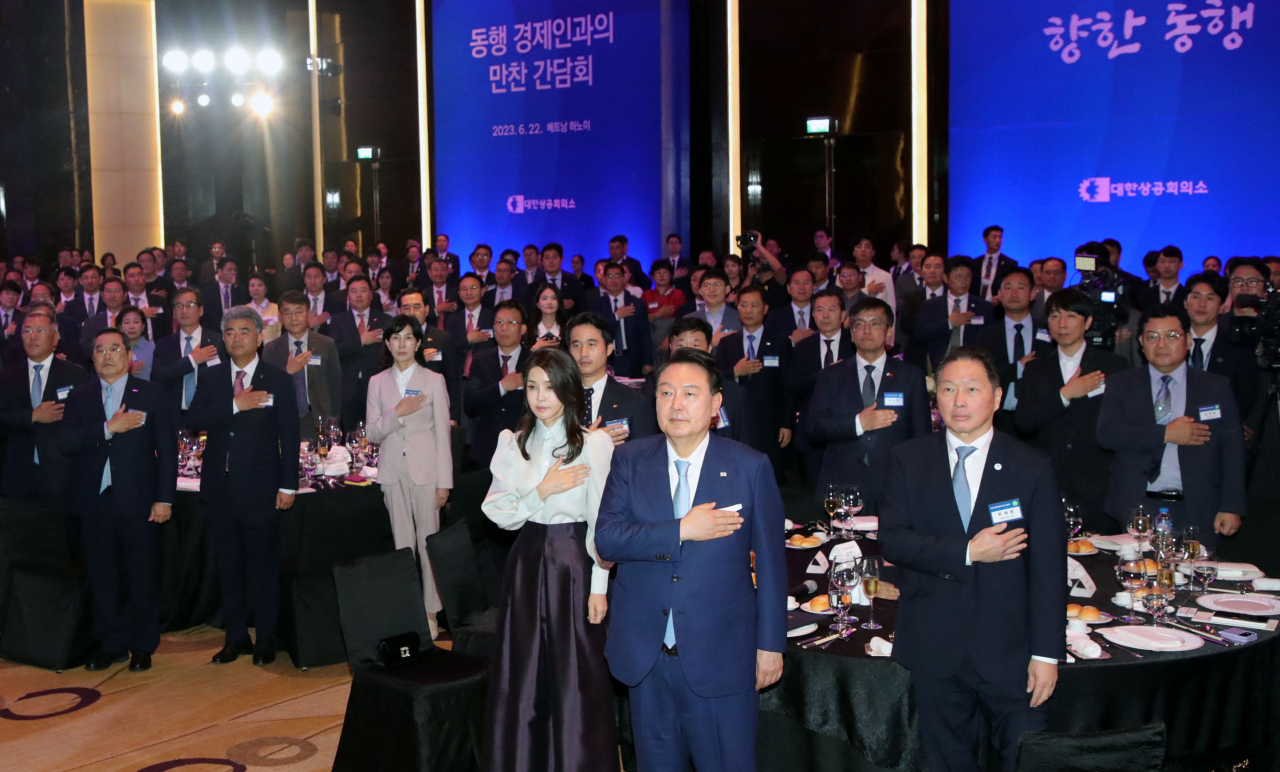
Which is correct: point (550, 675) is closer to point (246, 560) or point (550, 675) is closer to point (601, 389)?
point (601, 389)

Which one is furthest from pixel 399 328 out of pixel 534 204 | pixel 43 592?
pixel 534 204

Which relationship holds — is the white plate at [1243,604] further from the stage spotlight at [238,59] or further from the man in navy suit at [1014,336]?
the stage spotlight at [238,59]

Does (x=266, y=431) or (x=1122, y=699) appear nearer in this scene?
(x=1122, y=699)

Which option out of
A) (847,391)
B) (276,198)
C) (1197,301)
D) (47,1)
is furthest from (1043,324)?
(47,1)

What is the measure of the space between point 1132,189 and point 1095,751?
971 cm

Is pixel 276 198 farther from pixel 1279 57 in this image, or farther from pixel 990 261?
pixel 1279 57

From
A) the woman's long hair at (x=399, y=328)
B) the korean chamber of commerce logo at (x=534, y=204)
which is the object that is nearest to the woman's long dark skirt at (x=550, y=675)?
the woman's long hair at (x=399, y=328)

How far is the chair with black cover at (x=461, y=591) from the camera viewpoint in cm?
443

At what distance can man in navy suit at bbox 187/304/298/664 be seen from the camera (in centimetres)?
552

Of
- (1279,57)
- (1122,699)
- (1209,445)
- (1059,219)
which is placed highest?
(1279,57)

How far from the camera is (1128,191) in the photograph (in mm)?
11109

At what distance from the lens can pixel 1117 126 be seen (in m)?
11.1

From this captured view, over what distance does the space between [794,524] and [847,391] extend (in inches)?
29.8

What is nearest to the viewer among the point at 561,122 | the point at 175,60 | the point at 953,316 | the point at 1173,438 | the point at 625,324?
the point at 1173,438
